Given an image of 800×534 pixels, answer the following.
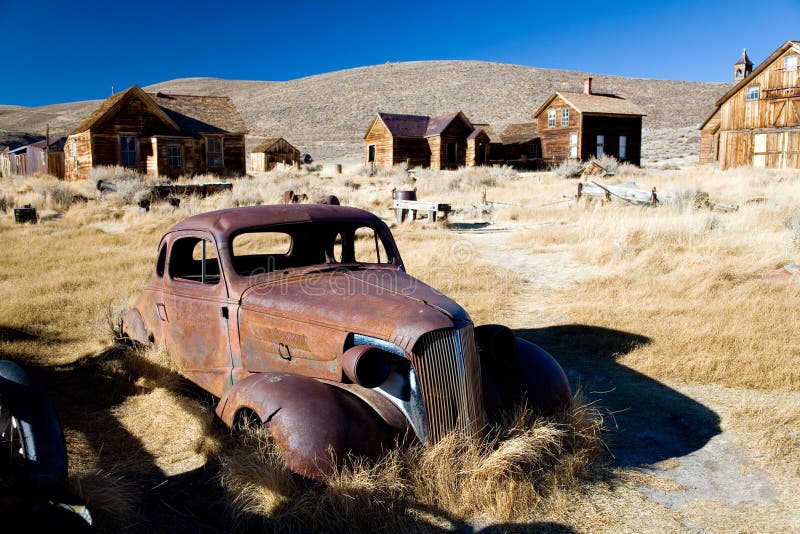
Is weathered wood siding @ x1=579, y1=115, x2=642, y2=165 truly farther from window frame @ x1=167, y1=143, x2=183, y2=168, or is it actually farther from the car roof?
the car roof

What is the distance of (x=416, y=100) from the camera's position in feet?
260

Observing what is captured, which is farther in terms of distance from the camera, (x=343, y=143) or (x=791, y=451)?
(x=343, y=143)

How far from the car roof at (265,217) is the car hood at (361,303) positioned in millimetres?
479

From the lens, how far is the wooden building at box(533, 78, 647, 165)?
38938mm

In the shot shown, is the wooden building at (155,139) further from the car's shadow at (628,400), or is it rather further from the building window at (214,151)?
the car's shadow at (628,400)

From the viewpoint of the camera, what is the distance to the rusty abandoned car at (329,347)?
345cm

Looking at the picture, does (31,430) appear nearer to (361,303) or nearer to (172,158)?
(361,303)

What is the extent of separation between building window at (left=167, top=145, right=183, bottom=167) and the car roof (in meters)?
27.0

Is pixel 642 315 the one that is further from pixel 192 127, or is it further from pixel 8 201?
pixel 192 127

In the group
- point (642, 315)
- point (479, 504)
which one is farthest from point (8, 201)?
point (479, 504)

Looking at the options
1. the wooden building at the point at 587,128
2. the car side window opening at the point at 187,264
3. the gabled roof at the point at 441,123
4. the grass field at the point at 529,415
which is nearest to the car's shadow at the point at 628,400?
the grass field at the point at 529,415

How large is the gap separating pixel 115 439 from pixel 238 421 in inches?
53.3

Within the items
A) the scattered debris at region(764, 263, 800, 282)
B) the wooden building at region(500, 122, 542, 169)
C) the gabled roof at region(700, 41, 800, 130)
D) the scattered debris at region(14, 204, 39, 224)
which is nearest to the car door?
the scattered debris at region(764, 263, 800, 282)

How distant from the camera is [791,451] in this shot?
14.1ft
